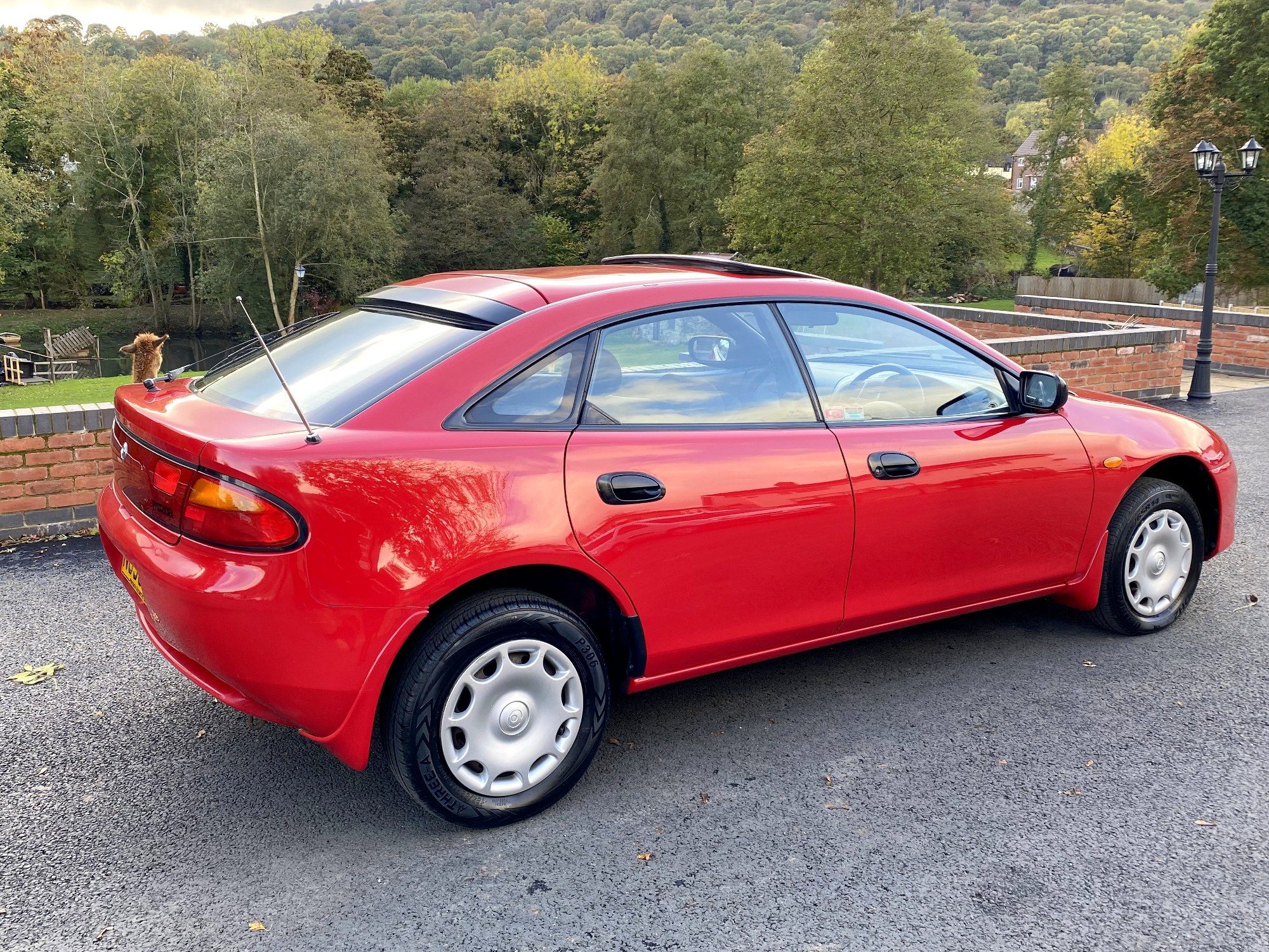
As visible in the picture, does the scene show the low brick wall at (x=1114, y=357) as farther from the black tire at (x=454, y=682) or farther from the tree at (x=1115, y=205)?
the tree at (x=1115, y=205)

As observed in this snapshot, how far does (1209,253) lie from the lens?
13.9 m

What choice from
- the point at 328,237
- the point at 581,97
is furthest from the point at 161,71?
the point at 581,97

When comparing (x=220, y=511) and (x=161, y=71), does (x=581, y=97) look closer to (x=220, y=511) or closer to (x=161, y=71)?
(x=161, y=71)

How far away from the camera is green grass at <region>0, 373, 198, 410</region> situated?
22.6 m

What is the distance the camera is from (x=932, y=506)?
374 cm

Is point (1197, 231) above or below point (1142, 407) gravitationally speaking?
above

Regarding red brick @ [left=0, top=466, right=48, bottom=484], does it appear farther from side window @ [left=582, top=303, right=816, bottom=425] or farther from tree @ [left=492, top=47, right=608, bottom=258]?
tree @ [left=492, top=47, right=608, bottom=258]

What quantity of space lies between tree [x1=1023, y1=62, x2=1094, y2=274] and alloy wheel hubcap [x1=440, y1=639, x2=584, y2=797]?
216ft

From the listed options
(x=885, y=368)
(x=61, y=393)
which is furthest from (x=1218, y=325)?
(x=61, y=393)

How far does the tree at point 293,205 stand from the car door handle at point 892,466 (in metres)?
49.3

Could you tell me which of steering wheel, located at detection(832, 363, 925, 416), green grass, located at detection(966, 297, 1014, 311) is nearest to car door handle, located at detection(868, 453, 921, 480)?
steering wheel, located at detection(832, 363, 925, 416)

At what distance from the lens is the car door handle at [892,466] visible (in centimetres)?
362

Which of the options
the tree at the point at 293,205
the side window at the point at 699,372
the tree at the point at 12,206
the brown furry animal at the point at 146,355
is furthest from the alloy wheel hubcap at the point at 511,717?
the tree at the point at 293,205

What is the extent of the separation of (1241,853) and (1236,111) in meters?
39.8
